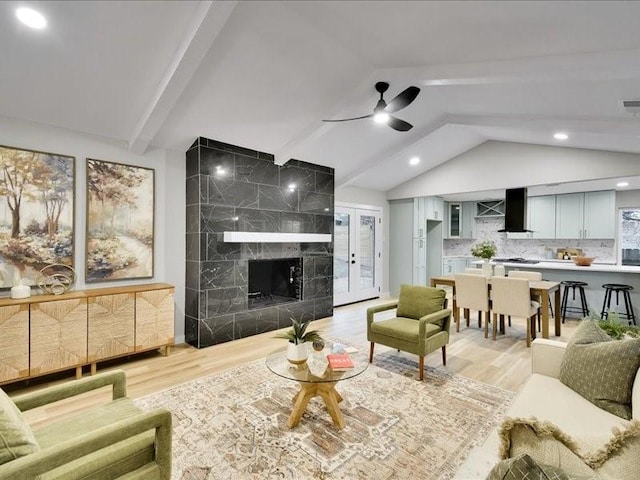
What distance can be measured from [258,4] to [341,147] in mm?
2857

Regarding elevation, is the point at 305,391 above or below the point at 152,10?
below

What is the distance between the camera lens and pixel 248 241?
174 inches

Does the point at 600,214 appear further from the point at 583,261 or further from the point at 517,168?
the point at 517,168

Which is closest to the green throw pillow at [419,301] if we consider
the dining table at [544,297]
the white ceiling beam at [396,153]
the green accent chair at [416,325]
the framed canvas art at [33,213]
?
the green accent chair at [416,325]

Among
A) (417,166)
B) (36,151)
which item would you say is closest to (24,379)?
(36,151)

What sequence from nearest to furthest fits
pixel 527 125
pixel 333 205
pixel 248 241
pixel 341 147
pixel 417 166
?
1. pixel 527 125
2. pixel 248 241
3. pixel 341 147
4. pixel 333 205
5. pixel 417 166

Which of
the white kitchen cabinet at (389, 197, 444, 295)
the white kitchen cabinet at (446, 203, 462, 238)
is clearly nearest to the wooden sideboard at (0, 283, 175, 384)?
the white kitchen cabinet at (389, 197, 444, 295)

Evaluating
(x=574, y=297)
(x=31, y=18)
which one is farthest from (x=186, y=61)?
(x=574, y=297)

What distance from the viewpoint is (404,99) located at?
10.2 ft

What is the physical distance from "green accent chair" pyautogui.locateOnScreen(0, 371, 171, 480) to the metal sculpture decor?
201cm

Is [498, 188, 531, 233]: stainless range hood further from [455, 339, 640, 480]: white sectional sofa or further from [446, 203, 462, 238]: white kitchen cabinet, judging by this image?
[455, 339, 640, 480]: white sectional sofa

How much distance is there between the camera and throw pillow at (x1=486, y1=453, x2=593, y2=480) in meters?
0.83

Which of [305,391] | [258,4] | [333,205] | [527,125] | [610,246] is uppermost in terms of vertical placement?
→ [258,4]

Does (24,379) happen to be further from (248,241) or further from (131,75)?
(131,75)
